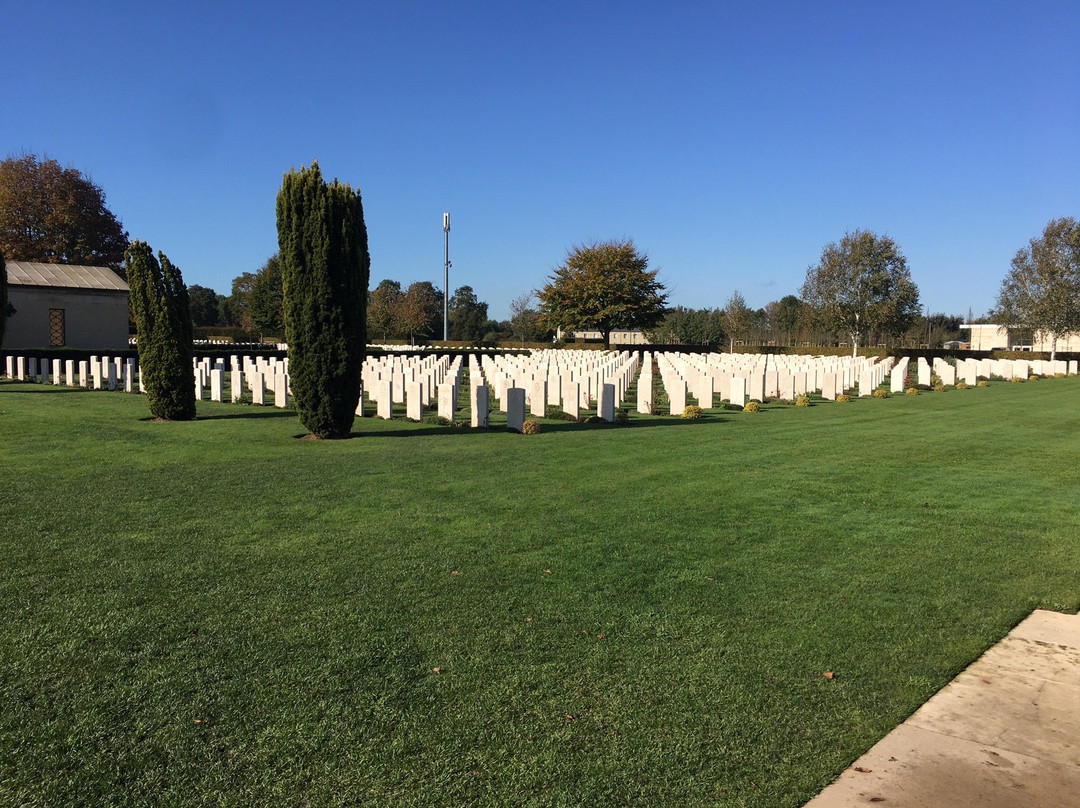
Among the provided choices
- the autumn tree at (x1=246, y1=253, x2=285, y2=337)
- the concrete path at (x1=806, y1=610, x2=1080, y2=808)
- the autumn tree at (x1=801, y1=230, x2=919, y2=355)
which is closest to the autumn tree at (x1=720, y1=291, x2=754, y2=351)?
the autumn tree at (x1=801, y1=230, x2=919, y2=355)

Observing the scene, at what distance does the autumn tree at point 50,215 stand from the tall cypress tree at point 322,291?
42317mm

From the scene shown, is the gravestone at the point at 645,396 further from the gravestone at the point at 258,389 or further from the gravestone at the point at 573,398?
the gravestone at the point at 258,389

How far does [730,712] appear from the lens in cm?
316

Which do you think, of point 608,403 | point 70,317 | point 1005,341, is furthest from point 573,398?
point 1005,341

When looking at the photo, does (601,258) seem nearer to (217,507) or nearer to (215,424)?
(215,424)

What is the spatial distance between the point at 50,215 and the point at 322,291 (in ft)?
145

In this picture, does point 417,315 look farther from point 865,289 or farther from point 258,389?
point 258,389

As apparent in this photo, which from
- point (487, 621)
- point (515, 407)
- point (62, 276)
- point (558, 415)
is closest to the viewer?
point (487, 621)

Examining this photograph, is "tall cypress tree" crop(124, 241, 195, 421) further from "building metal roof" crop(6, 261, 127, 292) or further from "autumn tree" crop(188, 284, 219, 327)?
"autumn tree" crop(188, 284, 219, 327)

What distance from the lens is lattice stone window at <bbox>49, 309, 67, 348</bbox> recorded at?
37000mm

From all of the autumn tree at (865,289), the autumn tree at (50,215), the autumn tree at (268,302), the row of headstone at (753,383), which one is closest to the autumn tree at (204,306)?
the autumn tree at (268,302)

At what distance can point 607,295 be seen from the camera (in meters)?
52.3

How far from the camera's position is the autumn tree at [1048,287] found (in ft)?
163

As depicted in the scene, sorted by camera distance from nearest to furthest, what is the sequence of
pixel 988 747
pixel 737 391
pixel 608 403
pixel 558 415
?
pixel 988 747
pixel 608 403
pixel 558 415
pixel 737 391
